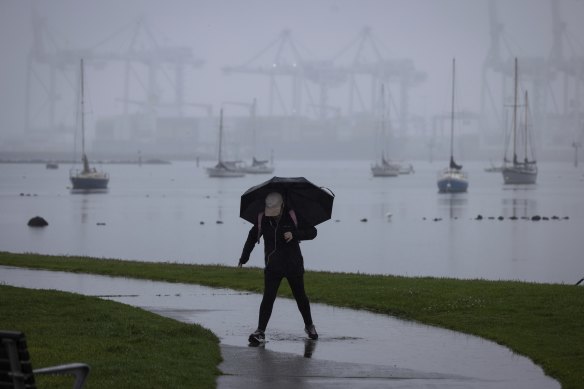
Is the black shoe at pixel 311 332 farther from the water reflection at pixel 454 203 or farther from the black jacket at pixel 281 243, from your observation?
the water reflection at pixel 454 203

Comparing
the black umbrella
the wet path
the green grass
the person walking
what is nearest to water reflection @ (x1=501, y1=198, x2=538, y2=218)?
Result: the wet path

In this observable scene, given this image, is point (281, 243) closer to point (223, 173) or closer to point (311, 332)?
point (311, 332)

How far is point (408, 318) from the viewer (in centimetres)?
1441

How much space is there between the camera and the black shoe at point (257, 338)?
12.1 m

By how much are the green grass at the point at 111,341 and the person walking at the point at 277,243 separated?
2.43 ft

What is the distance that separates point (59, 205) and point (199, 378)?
7070cm

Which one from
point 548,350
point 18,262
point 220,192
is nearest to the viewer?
point 548,350

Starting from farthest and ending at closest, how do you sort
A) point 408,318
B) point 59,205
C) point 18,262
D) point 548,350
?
1. point 59,205
2. point 18,262
3. point 408,318
4. point 548,350

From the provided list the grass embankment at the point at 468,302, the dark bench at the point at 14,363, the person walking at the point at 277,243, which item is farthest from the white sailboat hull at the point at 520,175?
the dark bench at the point at 14,363

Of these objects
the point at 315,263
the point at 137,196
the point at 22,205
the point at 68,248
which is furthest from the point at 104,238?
the point at 137,196

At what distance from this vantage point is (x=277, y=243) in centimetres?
1205

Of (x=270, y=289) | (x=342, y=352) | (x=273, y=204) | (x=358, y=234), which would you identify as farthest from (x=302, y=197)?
(x=358, y=234)

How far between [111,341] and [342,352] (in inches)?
85.6

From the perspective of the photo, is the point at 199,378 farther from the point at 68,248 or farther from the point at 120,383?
the point at 68,248
